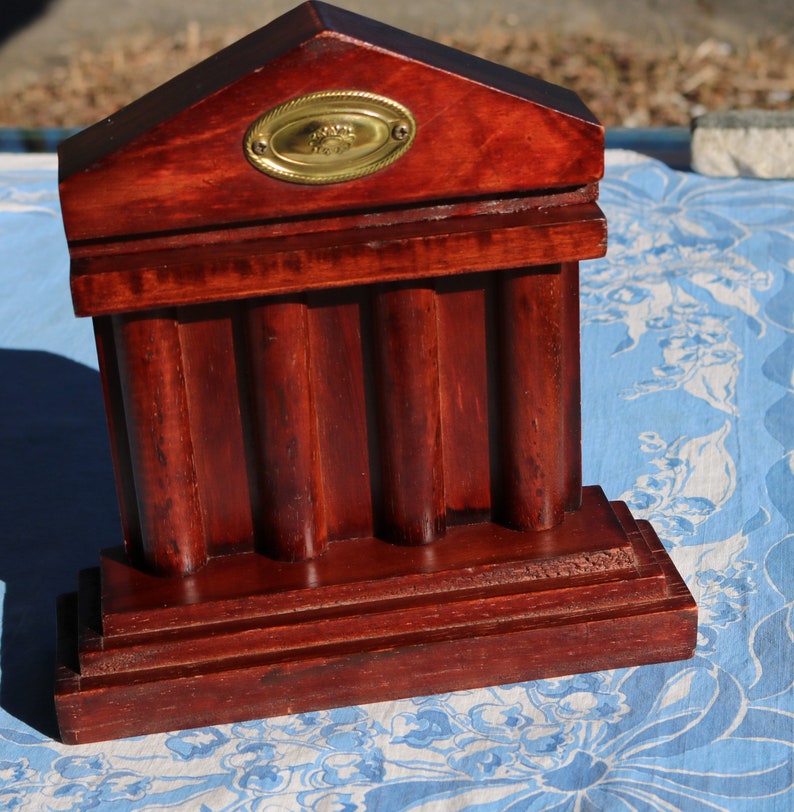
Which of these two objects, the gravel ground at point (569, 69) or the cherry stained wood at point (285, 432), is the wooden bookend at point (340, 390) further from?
the gravel ground at point (569, 69)

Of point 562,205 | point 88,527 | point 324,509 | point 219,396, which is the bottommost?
point 88,527

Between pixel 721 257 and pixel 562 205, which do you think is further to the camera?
pixel 721 257

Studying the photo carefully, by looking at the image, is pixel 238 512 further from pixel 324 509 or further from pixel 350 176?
pixel 350 176

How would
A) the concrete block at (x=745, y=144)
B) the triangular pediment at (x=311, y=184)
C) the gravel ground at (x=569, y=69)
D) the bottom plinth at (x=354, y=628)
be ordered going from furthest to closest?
the gravel ground at (x=569, y=69) < the concrete block at (x=745, y=144) < the bottom plinth at (x=354, y=628) < the triangular pediment at (x=311, y=184)

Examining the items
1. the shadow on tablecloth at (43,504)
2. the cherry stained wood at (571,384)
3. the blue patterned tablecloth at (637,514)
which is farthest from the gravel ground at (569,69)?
the cherry stained wood at (571,384)

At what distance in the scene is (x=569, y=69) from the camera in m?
3.36

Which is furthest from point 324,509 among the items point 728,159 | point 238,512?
point 728,159

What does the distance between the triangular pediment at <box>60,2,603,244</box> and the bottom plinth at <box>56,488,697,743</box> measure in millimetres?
274

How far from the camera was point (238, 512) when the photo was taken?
1.02m

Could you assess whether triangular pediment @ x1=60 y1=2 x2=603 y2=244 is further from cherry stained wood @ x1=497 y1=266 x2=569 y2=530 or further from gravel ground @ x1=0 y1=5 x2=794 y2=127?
gravel ground @ x1=0 y1=5 x2=794 y2=127

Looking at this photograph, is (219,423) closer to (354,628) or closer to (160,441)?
(160,441)

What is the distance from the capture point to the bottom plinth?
963mm

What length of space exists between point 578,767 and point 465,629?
133 mm

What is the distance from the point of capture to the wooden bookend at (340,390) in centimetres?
88
